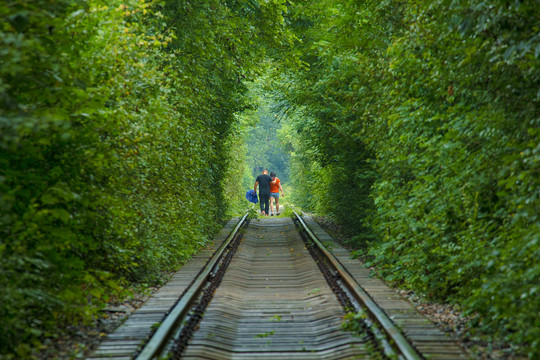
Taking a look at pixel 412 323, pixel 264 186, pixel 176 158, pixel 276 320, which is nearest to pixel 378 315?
pixel 412 323

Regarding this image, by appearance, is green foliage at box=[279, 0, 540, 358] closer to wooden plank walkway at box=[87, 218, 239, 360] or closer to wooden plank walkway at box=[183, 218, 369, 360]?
wooden plank walkway at box=[183, 218, 369, 360]

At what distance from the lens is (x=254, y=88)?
23.6 meters

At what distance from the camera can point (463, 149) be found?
21.7ft

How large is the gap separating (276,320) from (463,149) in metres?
3.08

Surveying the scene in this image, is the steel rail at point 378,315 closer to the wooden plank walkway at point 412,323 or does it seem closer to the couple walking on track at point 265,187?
the wooden plank walkway at point 412,323

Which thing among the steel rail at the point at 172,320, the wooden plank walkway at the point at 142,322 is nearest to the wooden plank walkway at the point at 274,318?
the steel rail at the point at 172,320

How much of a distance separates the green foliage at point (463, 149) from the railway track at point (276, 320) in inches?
27.1

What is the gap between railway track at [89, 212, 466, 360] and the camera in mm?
5152

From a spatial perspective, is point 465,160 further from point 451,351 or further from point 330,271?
point 330,271

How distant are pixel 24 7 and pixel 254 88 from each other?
19.4 m

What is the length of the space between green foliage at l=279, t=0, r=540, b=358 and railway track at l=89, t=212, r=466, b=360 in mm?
687

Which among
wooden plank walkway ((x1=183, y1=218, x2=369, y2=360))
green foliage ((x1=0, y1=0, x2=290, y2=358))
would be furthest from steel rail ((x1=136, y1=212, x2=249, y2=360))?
green foliage ((x1=0, y1=0, x2=290, y2=358))

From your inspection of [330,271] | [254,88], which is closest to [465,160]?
[330,271]

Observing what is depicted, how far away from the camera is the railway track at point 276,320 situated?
515cm
